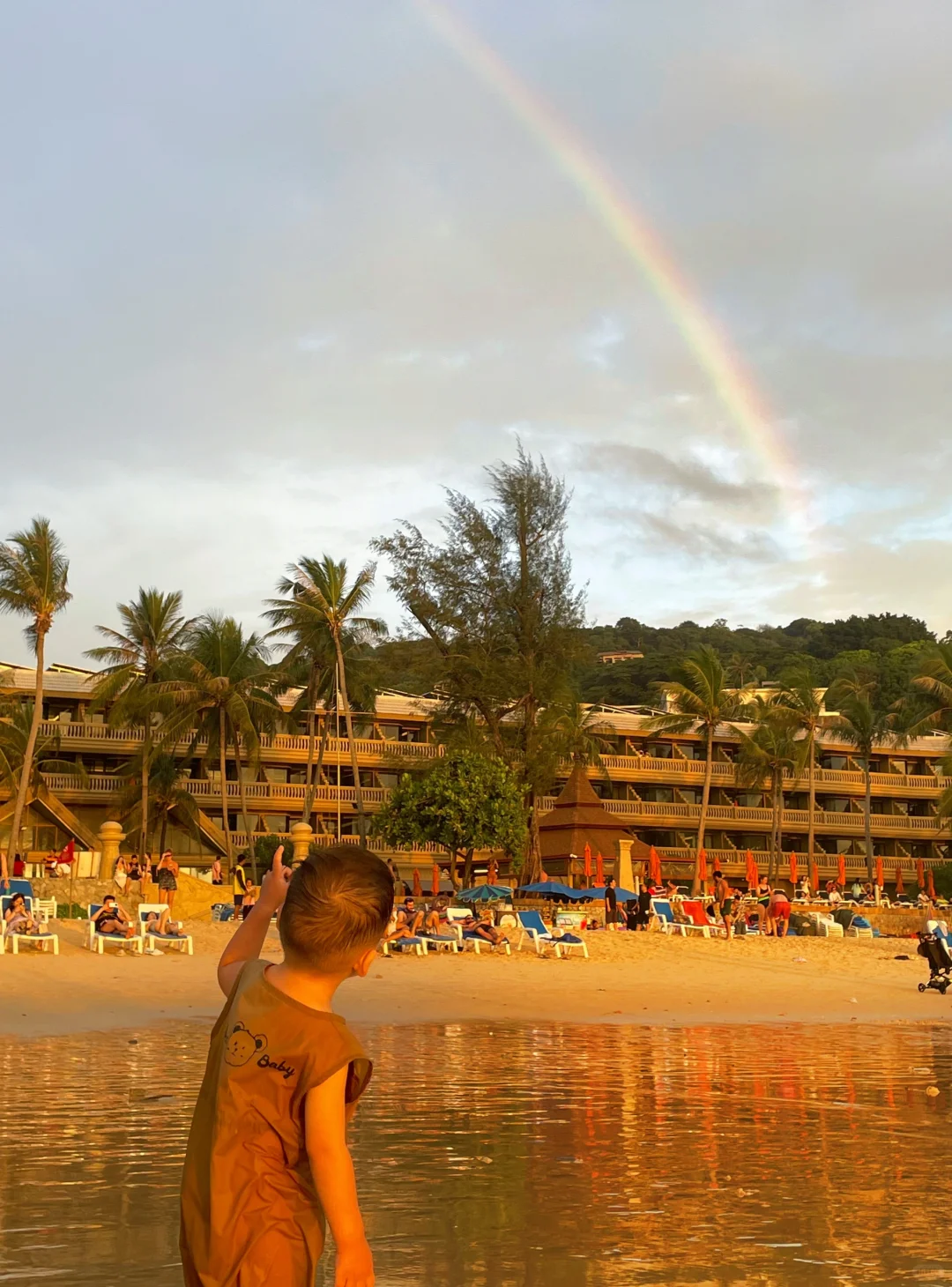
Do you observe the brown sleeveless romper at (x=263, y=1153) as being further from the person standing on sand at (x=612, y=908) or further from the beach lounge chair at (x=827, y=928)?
the beach lounge chair at (x=827, y=928)

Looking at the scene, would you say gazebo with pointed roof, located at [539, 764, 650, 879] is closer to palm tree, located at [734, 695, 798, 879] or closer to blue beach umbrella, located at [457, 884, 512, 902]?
blue beach umbrella, located at [457, 884, 512, 902]

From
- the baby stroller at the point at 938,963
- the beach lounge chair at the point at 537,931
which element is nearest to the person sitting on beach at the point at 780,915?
the beach lounge chair at the point at 537,931

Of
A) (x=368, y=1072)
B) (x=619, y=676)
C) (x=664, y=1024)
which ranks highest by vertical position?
(x=619, y=676)

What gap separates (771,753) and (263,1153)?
191ft

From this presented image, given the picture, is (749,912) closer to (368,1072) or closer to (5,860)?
(5,860)

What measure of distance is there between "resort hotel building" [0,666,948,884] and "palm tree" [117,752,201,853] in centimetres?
44

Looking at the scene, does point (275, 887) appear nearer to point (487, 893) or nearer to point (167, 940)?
point (167, 940)

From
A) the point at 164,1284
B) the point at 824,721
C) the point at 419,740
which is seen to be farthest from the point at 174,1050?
the point at 824,721

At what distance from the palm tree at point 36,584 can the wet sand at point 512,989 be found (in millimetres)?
14718

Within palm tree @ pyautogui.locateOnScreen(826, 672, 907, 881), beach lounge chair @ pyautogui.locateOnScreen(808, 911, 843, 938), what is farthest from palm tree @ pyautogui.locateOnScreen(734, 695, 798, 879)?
beach lounge chair @ pyautogui.locateOnScreen(808, 911, 843, 938)

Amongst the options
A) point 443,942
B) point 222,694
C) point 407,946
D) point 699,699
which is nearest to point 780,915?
point 443,942

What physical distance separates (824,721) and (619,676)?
2589cm

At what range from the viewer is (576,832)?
122 feet

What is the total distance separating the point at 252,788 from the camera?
52750 mm
